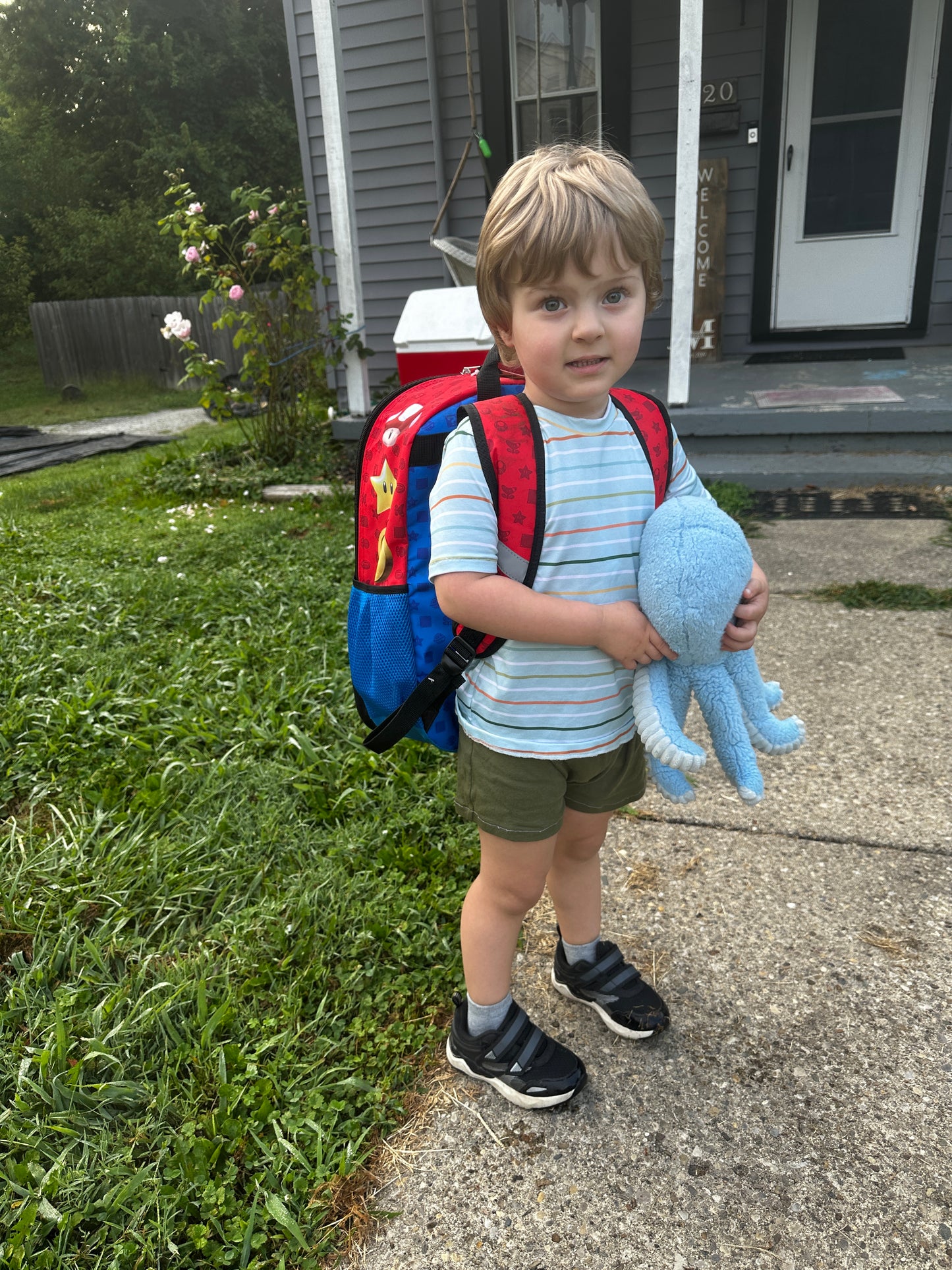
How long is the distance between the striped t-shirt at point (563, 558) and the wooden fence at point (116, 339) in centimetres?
1323

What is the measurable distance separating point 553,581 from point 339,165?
5320 mm

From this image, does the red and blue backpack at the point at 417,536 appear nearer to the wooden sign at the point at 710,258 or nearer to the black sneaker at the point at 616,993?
the black sneaker at the point at 616,993

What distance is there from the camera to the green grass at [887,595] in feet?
11.4

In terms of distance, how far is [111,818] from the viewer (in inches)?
92.8

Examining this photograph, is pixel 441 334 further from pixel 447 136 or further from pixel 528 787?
pixel 528 787

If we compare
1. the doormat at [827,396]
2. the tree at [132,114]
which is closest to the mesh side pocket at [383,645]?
the doormat at [827,396]

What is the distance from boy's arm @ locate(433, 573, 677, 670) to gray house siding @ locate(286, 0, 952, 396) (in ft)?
19.8

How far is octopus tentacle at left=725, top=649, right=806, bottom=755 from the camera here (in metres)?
1.40

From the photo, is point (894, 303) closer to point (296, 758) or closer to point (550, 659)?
point (296, 758)

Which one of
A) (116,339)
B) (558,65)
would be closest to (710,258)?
(558,65)

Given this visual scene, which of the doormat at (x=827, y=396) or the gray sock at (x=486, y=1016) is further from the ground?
the doormat at (x=827, y=396)

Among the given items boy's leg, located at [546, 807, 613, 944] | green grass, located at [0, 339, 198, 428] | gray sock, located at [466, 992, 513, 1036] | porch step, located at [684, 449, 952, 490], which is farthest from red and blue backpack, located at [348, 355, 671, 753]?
green grass, located at [0, 339, 198, 428]

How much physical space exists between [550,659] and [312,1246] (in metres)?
0.95

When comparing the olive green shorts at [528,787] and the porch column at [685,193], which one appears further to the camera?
the porch column at [685,193]
